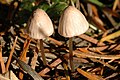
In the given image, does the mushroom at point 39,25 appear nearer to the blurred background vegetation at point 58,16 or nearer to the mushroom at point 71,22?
the mushroom at point 71,22

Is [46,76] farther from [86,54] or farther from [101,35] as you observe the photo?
[101,35]

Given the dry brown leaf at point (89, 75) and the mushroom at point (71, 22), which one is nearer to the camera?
the mushroom at point (71, 22)

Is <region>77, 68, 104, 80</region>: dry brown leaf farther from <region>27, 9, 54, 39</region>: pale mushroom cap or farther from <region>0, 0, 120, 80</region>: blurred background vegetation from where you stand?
<region>27, 9, 54, 39</region>: pale mushroom cap

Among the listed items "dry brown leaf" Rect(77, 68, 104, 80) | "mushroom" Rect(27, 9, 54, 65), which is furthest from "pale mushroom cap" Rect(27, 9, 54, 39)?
"dry brown leaf" Rect(77, 68, 104, 80)

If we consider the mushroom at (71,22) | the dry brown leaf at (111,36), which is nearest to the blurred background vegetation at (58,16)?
the dry brown leaf at (111,36)

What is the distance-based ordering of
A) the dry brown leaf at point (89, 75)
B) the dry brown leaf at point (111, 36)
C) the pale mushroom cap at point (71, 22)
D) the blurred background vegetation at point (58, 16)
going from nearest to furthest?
the pale mushroom cap at point (71, 22)
the dry brown leaf at point (89, 75)
the blurred background vegetation at point (58, 16)
the dry brown leaf at point (111, 36)

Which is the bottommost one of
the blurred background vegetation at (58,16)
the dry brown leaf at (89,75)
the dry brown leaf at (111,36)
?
the dry brown leaf at (89,75)

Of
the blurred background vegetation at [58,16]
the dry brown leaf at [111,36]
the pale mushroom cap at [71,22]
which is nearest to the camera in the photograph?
the pale mushroom cap at [71,22]
